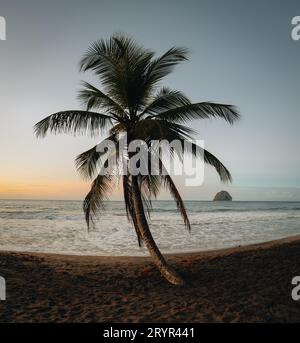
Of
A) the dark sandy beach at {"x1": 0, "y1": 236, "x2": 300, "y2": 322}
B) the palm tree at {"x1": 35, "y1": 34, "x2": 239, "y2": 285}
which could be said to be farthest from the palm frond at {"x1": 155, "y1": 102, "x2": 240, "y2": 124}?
the dark sandy beach at {"x1": 0, "y1": 236, "x2": 300, "y2": 322}


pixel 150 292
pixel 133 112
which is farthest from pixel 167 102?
pixel 150 292

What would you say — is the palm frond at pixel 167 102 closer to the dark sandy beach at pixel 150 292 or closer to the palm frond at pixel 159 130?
the palm frond at pixel 159 130

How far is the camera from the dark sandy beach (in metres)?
5.77

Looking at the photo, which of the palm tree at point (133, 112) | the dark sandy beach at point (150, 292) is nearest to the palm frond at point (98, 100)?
the palm tree at point (133, 112)

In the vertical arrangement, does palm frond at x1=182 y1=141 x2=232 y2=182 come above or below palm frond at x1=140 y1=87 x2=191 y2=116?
below

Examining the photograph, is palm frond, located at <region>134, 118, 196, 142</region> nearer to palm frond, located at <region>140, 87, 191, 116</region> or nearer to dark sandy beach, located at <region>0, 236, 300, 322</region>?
palm frond, located at <region>140, 87, 191, 116</region>

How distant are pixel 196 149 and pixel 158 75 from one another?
7.66 ft

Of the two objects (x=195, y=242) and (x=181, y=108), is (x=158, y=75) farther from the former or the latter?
(x=195, y=242)

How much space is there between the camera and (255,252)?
1073 centimetres

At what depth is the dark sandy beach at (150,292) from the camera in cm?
577

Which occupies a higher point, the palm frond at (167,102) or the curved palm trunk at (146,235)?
the palm frond at (167,102)

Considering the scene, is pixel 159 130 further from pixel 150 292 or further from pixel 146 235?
pixel 150 292
